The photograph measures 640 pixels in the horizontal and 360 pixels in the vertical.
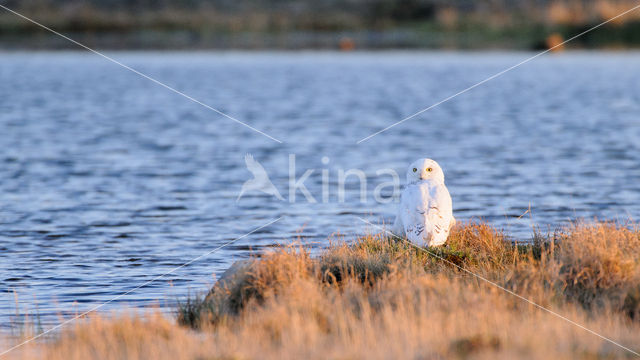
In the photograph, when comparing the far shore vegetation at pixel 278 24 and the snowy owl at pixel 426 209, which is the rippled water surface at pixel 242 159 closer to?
the snowy owl at pixel 426 209

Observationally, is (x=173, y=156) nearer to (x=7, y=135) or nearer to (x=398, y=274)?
(x=7, y=135)

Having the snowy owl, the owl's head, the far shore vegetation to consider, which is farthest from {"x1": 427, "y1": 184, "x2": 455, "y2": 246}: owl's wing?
the far shore vegetation

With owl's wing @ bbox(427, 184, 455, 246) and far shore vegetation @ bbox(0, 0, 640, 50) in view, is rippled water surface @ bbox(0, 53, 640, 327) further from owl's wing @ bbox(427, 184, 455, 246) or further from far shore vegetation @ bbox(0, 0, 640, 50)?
far shore vegetation @ bbox(0, 0, 640, 50)

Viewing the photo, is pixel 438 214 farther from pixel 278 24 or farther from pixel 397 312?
pixel 278 24

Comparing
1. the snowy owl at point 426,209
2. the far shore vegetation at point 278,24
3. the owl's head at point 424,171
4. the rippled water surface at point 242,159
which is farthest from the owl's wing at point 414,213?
the far shore vegetation at point 278,24

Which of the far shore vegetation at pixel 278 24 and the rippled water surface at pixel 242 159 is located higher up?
the far shore vegetation at pixel 278 24

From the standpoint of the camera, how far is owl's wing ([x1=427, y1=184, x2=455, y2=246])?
12391 mm

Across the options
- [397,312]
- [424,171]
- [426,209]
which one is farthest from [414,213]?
[397,312]

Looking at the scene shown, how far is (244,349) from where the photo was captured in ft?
29.4

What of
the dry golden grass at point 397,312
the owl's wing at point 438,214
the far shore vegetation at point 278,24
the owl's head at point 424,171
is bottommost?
the dry golden grass at point 397,312

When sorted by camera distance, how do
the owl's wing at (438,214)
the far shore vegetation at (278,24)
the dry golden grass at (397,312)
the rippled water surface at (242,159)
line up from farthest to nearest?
1. the far shore vegetation at (278,24)
2. the rippled water surface at (242,159)
3. the owl's wing at (438,214)
4. the dry golden grass at (397,312)

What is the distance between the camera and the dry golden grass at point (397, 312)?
8867mm

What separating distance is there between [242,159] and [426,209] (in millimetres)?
18309

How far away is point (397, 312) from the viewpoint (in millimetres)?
9695
